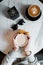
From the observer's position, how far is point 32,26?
1034mm

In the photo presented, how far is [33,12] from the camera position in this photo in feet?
3.34

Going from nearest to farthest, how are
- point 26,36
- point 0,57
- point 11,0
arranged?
point 26,36 < point 11,0 < point 0,57

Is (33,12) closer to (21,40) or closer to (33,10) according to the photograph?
(33,10)

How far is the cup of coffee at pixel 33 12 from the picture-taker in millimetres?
1015

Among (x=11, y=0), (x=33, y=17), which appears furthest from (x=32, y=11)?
(x=11, y=0)

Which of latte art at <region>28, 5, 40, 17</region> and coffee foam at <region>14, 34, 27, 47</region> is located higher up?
latte art at <region>28, 5, 40, 17</region>

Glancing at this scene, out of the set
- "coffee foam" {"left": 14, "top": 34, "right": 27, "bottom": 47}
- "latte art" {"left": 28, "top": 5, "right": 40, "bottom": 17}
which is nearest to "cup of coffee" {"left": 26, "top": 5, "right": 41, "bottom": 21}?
"latte art" {"left": 28, "top": 5, "right": 40, "bottom": 17}

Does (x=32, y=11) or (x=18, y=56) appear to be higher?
(x=32, y=11)

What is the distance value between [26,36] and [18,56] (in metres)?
0.13

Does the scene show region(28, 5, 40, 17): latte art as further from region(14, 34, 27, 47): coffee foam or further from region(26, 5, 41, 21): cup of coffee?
region(14, 34, 27, 47): coffee foam

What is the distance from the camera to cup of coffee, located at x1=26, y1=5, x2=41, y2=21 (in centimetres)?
101

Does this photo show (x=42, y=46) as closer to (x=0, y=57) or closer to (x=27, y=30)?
(x=27, y=30)

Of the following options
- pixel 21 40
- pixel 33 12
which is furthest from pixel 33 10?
pixel 21 40

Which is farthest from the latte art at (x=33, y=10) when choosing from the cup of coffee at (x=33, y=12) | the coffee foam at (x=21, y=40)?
the coffee foam at (x=21, y=40)
